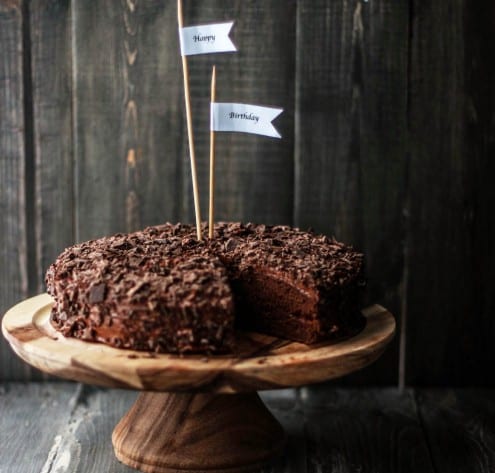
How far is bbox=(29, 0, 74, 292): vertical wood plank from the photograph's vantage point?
2846mm

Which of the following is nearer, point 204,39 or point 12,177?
point 204,39

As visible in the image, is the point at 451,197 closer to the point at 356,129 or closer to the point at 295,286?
the point at 356,129

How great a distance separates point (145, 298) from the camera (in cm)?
206

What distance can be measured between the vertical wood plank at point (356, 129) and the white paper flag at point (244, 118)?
0.51 meters

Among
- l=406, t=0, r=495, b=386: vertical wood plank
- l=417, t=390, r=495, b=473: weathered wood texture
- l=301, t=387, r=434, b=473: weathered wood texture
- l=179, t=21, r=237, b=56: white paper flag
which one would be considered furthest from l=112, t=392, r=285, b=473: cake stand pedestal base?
l=179, t=21, r=237, b=56: white paper flag

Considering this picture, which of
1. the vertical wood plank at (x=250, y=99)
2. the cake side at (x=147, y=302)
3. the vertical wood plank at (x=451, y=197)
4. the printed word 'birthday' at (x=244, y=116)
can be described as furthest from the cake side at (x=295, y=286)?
the vertical wood plank at (x=451, y=197)

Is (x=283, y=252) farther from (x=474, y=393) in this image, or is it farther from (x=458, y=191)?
(x=474, y=393)

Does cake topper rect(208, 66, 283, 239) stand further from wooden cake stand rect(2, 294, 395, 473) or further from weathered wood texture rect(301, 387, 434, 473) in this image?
weathered wood texture rect(301, 387, 434, 473)

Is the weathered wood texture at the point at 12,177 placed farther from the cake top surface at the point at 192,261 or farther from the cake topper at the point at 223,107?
the cake topper at the point at 223,107

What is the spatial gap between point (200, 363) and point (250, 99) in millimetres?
1182

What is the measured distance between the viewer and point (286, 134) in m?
2.89

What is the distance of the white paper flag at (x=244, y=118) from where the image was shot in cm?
237

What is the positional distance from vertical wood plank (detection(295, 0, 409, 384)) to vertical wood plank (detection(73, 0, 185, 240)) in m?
0.46

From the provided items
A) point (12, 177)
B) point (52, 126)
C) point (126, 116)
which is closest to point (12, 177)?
point (12, 177)
